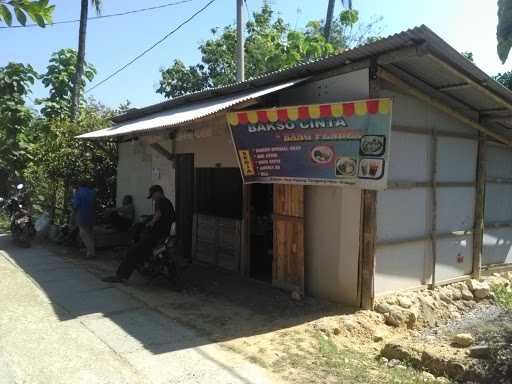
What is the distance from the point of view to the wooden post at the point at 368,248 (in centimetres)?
619

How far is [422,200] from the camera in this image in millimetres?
7078

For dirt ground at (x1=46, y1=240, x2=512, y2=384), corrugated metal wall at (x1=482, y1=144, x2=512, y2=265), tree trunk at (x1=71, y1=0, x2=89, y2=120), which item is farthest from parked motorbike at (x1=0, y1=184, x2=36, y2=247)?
corrugated metal wall at (x1=482, y1=144, x2=512, y2=265)

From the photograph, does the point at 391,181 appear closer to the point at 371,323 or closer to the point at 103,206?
the point at 371,323

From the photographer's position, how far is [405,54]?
222 inches

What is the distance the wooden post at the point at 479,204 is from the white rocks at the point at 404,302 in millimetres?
2046

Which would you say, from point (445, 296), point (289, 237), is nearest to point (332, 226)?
point (289, 237)

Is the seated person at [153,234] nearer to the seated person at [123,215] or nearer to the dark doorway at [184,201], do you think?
the dark doorway at [184,201]

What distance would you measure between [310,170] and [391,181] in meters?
1.18

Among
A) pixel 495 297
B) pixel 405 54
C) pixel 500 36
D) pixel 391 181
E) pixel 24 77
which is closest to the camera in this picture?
pixel 405 54

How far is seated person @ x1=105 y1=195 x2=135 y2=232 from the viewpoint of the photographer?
11.2m

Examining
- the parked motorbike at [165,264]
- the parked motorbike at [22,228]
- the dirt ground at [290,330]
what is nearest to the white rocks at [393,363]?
the dirt ground at [290,330]

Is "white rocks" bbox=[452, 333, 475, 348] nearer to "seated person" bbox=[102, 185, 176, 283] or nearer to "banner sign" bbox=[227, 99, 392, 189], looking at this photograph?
"banner sign" bbox=[227, 99, 392, 189]

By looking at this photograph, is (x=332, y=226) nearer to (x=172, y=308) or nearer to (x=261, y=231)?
(x=261, y=231)

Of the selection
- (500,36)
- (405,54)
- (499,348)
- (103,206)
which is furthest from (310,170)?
(103,206)
